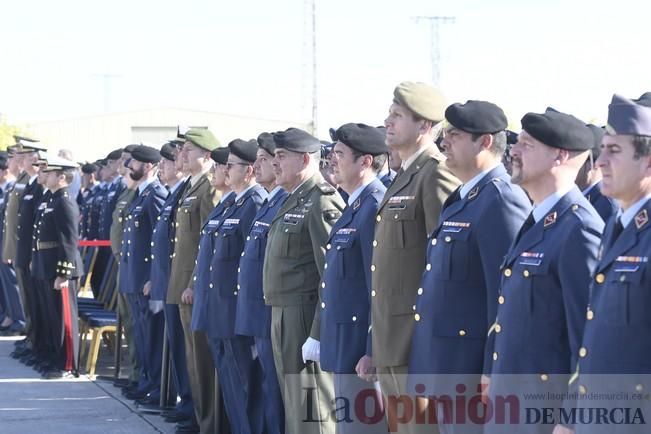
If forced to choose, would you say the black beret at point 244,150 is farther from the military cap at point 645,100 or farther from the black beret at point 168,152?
the military cap at point 645,100

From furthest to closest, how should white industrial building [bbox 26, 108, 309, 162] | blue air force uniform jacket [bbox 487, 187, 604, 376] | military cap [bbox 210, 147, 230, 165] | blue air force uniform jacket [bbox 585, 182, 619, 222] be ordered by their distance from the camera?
1. white industrial building [bbox 26, 108, 309, 162]
2. military cap [bbox 210, 147, 230, 165]
3. blue air force uniform jacket [bbox 585, 182, 619, 222]
4. blue air force uniform jacket [bbox 487, 187, 604, 376]

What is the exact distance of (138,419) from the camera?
8.78 metres

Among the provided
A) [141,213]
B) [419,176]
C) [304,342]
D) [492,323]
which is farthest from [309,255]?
[141,213]

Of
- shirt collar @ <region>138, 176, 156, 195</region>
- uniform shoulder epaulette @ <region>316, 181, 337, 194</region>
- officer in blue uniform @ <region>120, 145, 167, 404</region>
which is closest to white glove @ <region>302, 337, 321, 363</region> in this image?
uniform shoulder epaulette @ <region>316, 181, 337, 194</region>

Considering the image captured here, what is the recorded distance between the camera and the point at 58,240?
35.7 ft

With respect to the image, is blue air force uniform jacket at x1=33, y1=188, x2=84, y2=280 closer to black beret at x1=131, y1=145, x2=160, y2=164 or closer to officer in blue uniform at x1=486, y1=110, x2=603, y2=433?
black beret at x1=131, y1=145, x2=160, y2=164

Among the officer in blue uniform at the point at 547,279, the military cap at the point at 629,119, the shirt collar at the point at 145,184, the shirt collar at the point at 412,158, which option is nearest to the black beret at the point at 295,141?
the shirt collar at the point at 412,158

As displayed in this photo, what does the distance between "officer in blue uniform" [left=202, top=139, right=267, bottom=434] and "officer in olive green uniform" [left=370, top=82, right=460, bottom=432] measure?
2.02 meters

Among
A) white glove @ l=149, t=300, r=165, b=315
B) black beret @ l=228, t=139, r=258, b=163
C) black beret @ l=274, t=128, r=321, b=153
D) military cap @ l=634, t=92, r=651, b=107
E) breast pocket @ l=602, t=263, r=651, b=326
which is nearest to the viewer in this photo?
breast pocket @ l=602, t=263, r=651, b=326

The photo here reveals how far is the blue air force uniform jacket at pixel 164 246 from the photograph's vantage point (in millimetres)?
8797

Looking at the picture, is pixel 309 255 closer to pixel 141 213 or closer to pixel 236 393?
pixel 236 393

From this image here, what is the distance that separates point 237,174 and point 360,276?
209 cm

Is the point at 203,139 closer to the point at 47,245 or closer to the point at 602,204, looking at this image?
the point at 47,245

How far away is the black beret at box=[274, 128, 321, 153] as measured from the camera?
653cm
